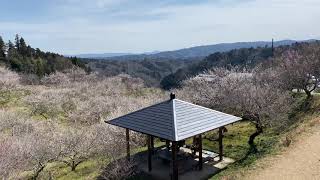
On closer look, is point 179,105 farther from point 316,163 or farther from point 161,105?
point 316,163

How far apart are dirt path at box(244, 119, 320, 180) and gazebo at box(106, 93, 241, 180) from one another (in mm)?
2499

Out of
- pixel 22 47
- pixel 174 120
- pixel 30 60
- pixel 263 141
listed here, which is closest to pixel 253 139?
pixel 263 141

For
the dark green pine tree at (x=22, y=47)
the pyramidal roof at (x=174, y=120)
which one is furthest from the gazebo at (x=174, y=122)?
the dark green pine tree at (x=22, y=47)

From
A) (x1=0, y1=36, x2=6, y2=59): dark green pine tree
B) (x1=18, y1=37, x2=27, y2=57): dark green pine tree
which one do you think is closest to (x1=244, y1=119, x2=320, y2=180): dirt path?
(x1=0, y1=36, x2=6, y2=59): dark green pine tree

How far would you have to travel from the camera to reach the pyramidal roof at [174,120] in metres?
13.7

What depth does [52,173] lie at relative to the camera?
62.0 ft

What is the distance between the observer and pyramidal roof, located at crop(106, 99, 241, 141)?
1373 cm

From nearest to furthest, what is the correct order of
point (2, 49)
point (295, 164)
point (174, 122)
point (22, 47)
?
1. point (174, 122)
2. point (295, 164)
3. point (2, 49)
4. point (22, 47)

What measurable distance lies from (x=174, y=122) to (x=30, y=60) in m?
62.4

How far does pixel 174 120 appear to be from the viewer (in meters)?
14.1

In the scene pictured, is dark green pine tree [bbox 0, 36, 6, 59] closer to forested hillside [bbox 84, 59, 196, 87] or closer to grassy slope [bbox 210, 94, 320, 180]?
forested hillside [bbox 84, 59, 196, 87]

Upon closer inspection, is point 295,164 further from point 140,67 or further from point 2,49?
point 140,67

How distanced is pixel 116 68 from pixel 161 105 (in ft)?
409

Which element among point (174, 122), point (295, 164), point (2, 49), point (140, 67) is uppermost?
point (2, 49)
